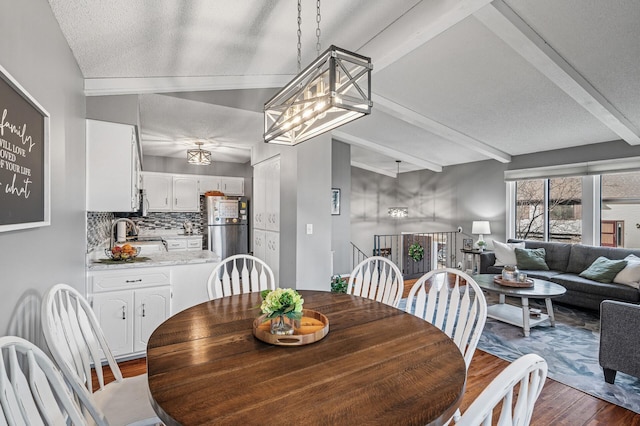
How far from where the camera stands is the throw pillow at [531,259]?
502 centimetres

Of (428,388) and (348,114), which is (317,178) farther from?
(428,388)

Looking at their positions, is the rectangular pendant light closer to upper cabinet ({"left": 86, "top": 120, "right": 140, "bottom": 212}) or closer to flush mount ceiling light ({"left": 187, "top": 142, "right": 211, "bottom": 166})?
upper cabinet ({"left": 86, "top": 120, "right": 140, "bottom": 212})

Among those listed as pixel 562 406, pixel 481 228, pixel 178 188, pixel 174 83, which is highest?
pixel 174 83

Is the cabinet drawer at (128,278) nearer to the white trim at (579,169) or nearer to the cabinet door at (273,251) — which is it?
the cabinet door at (273,251)

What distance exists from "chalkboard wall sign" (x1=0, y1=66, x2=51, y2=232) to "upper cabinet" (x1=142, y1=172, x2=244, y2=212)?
184 inches

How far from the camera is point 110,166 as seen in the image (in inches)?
110

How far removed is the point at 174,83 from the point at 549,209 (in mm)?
6318

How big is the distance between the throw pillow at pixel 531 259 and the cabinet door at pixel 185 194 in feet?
18.7

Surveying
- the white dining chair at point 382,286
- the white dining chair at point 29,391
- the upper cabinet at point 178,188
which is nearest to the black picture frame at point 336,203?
the upper cabinet at point 178,188

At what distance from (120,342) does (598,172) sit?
6.62 meters

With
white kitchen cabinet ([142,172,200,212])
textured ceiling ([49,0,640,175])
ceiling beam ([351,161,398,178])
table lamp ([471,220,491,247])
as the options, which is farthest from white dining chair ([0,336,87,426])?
ceiling beam ([351,161,398,178])

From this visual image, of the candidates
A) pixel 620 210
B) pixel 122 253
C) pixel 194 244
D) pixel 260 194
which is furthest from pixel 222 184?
pixel 620 210

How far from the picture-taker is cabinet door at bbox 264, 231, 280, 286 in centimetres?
416

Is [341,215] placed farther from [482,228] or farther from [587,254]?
[587,254]
